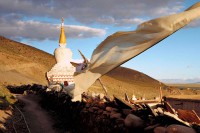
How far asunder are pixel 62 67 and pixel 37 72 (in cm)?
5753

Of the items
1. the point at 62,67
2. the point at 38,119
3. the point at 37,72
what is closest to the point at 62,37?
the point at 62,67

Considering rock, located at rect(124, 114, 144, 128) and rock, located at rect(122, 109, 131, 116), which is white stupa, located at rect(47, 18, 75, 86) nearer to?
rock, located at rect(122, 109, 131, 116)

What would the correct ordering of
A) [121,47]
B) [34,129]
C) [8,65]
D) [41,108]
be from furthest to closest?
[8,65] < [41,108] < [34,129] < [121,47]

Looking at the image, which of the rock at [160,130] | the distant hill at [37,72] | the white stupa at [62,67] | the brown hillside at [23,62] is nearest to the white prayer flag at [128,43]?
the rock at [160,130]

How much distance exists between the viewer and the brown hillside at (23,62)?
260ft

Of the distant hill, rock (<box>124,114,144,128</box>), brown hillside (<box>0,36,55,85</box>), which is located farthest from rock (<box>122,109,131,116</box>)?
brown hillside (<box>0,36,55,85</box>)

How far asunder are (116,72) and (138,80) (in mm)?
11927

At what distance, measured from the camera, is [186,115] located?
713 cm

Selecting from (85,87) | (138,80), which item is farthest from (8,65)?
(85,87)

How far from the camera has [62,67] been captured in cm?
3556

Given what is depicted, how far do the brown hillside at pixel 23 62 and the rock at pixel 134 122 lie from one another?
62.2 m

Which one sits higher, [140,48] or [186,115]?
[140,48]

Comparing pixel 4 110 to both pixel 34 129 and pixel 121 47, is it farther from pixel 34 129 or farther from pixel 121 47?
pixel 121 47

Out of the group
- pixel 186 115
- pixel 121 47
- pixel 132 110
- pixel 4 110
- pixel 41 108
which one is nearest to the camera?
pixel 186 115
